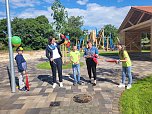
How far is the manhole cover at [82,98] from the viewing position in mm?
6202

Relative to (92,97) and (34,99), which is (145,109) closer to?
(92,97)

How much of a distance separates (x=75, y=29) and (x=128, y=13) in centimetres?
1924

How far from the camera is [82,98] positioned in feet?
21.0

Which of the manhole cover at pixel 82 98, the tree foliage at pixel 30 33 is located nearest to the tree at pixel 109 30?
the tree foliage at pixel 30 33

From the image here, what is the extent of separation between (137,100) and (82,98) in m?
1.55

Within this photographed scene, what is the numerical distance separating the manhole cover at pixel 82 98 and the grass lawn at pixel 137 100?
3.09ft

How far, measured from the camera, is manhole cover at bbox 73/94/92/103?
620cm

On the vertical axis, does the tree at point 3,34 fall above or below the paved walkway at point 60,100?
above

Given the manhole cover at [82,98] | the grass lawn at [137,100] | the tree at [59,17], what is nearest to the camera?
the grass lawn at [137,100]

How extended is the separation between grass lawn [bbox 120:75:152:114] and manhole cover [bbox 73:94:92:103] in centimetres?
94

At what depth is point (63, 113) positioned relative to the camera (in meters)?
5.29

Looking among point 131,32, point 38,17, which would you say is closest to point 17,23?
point 38,17

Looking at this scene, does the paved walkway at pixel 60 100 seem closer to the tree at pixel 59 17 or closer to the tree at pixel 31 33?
the tree at pixel 59 17

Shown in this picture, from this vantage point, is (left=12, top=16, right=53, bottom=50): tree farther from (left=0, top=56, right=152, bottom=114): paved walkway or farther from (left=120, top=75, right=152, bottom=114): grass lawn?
(left=120, top=75, right=152, bottom=114): grass lawn
